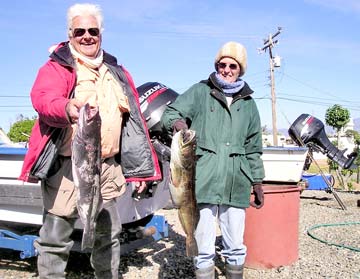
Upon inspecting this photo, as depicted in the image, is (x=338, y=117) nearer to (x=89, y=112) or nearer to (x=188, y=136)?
(x=188, y=136)

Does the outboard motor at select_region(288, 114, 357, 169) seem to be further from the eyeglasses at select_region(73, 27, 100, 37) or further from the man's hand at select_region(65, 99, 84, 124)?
the man's hand at select_region(65, 99, 84, 124)

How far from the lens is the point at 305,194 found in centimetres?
1358

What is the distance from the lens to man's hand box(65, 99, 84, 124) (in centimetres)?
252

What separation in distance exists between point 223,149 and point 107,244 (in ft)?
3.99

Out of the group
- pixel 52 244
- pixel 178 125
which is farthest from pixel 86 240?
pixel 178 125

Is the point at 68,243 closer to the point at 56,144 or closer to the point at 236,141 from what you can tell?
the point at 56,144

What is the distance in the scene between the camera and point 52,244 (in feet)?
10.1

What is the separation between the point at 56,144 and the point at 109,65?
774mm

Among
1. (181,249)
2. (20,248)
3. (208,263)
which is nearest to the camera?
(208,263)

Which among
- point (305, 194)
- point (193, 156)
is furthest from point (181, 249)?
point (305, 194)

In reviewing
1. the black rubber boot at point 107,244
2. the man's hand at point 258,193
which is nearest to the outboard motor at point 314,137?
the man's hand at point 258,193

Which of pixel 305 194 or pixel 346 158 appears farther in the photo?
pixel 305 194

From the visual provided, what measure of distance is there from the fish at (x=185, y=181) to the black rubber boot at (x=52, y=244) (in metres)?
0.81

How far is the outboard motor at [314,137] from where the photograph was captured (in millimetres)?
10312
